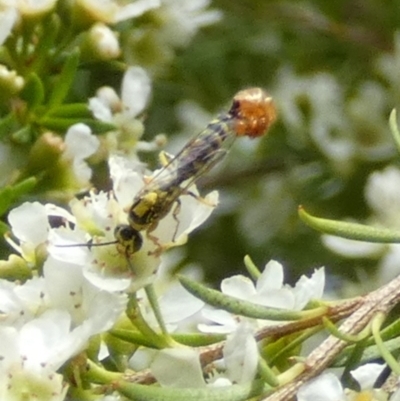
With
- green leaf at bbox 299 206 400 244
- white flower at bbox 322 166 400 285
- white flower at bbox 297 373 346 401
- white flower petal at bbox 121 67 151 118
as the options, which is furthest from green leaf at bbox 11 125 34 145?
white flower at bbox 297 373 346 401

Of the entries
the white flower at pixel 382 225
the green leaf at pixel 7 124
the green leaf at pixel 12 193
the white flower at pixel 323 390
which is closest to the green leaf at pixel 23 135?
the green leaf at pixel 7 124

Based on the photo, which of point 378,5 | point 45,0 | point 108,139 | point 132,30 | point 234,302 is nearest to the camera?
point 234,302

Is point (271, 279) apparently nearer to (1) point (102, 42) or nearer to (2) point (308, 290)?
(2) point (308, 290)

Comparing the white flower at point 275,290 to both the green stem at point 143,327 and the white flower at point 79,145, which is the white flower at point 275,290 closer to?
the green stem at point 143,327

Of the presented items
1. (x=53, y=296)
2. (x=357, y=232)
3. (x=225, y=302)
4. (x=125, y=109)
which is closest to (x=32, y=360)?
(x=53, y=296)

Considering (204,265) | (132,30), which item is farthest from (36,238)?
(204,265)

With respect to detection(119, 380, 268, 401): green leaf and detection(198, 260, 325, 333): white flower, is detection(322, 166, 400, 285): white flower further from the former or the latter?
detection(119, 380, 268, 401): green leaf

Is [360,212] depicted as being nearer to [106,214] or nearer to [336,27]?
[336,27]
